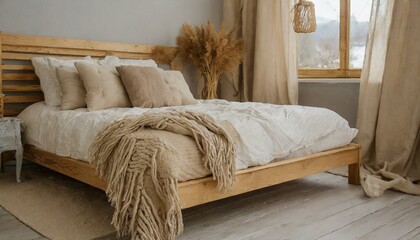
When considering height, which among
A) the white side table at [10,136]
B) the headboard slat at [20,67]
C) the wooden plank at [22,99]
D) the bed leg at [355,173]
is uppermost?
the headboard slat at [20,67]

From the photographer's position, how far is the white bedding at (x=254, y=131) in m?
2.17

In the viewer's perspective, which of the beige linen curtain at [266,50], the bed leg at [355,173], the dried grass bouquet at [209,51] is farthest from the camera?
the dried grass bouquet at [209,51]

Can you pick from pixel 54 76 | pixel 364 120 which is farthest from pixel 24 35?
pixel 364 120

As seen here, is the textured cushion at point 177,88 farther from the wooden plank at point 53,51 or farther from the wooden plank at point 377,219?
the wooden plank at point 377,219

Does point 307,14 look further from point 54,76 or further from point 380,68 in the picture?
point 54,76

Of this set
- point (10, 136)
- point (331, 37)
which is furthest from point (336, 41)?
point (10, 136)

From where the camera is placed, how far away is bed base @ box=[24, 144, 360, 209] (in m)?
1.88

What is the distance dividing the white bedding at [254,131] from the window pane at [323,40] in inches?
58.7

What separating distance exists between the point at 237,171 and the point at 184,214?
43 cm

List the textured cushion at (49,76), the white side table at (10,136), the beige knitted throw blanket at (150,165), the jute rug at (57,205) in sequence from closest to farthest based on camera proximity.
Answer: the beige knitted throw blanket at (150,165), the jute rug at (57,205), the white side table at (10,136), the textured cushion at (49,76)

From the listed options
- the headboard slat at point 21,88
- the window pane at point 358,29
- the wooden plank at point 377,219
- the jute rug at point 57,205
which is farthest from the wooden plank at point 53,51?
the wooden plank at point 377,219

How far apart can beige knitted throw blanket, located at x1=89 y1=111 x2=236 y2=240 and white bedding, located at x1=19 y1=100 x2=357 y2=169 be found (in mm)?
184

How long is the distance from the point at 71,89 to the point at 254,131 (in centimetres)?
150

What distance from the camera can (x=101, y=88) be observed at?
2879 millimetres
